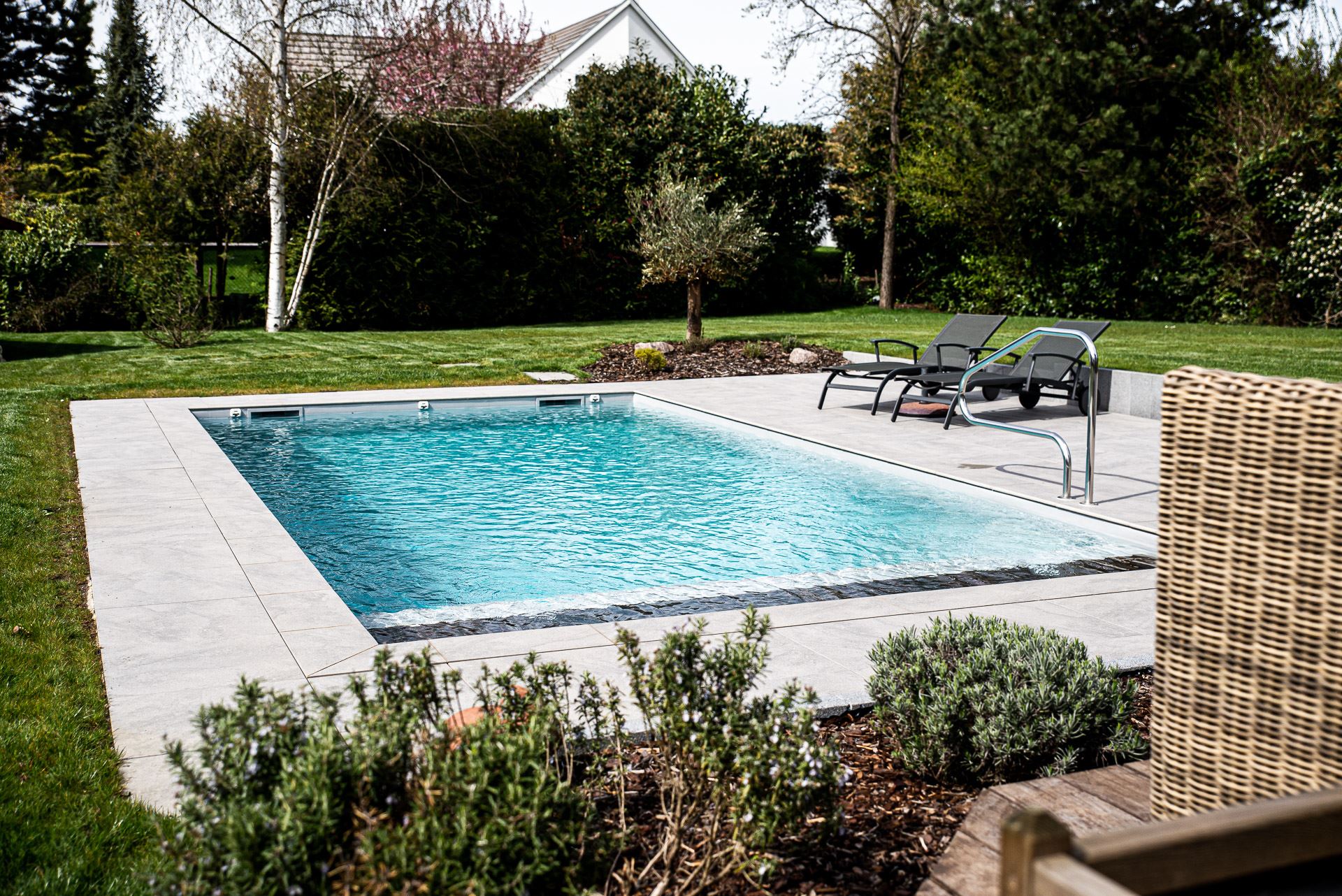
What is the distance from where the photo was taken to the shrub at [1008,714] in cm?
300

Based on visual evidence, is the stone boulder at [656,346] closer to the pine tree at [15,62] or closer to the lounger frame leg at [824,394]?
the lounger frame leg at [824,394]

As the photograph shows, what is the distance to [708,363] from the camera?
Answer: 15.2 meters

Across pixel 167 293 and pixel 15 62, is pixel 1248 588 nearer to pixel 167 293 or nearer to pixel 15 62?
pixel 167 293

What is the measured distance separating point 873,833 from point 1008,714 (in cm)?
54

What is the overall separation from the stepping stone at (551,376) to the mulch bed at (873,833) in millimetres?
10627

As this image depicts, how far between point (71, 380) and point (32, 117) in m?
31.6

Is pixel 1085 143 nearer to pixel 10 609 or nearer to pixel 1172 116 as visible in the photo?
pixel 1172 116

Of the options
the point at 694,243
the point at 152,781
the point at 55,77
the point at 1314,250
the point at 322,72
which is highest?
the point at 55,77

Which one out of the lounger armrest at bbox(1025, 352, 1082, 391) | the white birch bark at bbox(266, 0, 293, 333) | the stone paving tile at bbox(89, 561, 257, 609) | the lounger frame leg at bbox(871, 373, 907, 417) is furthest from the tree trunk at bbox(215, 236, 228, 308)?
the stone paving tile at bbox(89, 561, 257, 609)

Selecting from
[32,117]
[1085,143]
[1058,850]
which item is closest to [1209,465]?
[1058,850]

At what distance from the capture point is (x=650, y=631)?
443 cm

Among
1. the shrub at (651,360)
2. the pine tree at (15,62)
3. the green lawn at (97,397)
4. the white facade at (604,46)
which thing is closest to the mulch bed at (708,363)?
the shrub at (651,360)

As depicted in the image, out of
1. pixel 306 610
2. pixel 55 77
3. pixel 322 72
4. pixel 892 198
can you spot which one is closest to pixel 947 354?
pixel 306 610

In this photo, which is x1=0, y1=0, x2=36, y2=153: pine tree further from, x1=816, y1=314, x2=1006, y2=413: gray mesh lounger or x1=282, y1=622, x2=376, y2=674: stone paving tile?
x1=282, y1=622, x2=376, y2=674: stone paving tile
